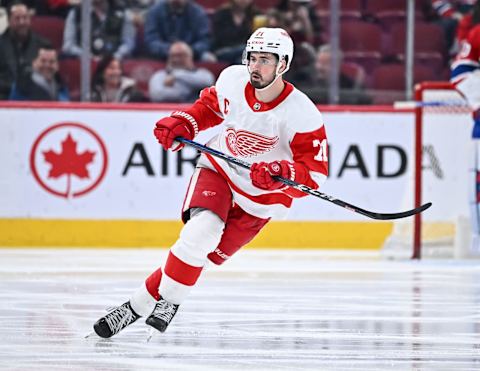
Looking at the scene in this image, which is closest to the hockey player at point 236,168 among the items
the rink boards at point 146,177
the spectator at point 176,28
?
the rink boards at point 146,177

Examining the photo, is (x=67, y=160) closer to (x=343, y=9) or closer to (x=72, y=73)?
(x=72, y=73)

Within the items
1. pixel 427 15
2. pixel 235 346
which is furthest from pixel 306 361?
pixel 427 15

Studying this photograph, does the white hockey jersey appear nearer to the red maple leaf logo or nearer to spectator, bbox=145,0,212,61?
the red maple leaf logo

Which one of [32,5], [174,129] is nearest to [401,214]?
[174,129]

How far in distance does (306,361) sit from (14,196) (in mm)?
4704

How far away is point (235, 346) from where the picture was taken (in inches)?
159

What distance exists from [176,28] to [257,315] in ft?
12.3

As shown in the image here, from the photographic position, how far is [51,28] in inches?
321

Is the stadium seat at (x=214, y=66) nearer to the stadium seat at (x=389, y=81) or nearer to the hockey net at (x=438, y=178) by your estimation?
the stadium seat at (x=389, y=81)

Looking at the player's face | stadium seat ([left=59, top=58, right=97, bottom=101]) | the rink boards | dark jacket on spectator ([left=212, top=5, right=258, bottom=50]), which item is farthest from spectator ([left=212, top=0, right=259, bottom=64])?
the player's face

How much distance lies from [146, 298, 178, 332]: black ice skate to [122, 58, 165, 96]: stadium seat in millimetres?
4215

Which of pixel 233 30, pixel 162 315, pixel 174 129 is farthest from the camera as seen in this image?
pixel 233 30

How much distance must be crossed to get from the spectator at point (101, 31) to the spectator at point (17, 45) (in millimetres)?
155

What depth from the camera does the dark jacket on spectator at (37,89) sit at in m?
8.18
